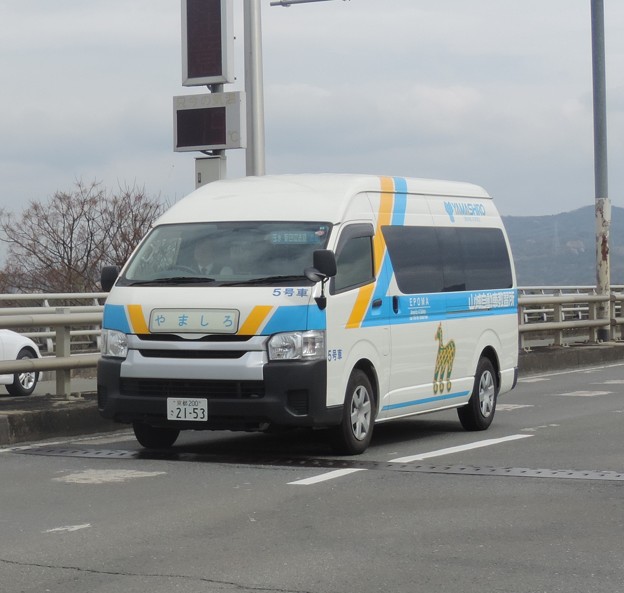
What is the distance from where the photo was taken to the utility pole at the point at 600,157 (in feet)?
89.0

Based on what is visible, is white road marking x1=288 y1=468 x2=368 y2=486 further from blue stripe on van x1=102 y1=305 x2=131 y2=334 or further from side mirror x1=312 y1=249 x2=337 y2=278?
blue stripe on van x1=102 y1=305 x2=131 y2=334

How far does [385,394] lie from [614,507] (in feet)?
11.4

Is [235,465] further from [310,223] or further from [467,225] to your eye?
[467,225]

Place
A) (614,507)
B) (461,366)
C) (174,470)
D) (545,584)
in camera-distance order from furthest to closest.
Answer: (461,366) < (174,470) < (614,507) < (545,584)

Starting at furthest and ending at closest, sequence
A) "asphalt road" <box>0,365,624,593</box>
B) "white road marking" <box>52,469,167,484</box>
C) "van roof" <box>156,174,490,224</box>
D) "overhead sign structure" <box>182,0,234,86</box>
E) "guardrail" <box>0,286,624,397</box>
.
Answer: "overhead sign structure" <box>182,0,234,86</box>
"guardrail" <box>0,286,624,397</box>
"van roof" <box>156,174,490,224</box>
"white road marking" <box>52,469,167,484</box>
"asphalt road" <box>0,365,624,593</box>

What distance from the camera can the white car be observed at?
722 inches

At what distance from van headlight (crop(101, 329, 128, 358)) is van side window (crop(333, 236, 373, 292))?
1.69 m

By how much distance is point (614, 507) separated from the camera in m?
8.46

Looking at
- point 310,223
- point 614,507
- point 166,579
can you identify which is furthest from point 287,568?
point 310,223

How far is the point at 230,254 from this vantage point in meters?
11.2

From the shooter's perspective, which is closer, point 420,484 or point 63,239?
point 420,484

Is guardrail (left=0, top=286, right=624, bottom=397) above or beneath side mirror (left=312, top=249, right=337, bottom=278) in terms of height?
beneath

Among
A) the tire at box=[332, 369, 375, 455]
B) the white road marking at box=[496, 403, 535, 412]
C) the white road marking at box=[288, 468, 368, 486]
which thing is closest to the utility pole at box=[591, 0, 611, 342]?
the white road marking at box=[496, 403, 535, 412]

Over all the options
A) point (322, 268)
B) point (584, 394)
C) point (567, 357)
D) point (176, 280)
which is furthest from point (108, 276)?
point (567, 357)
